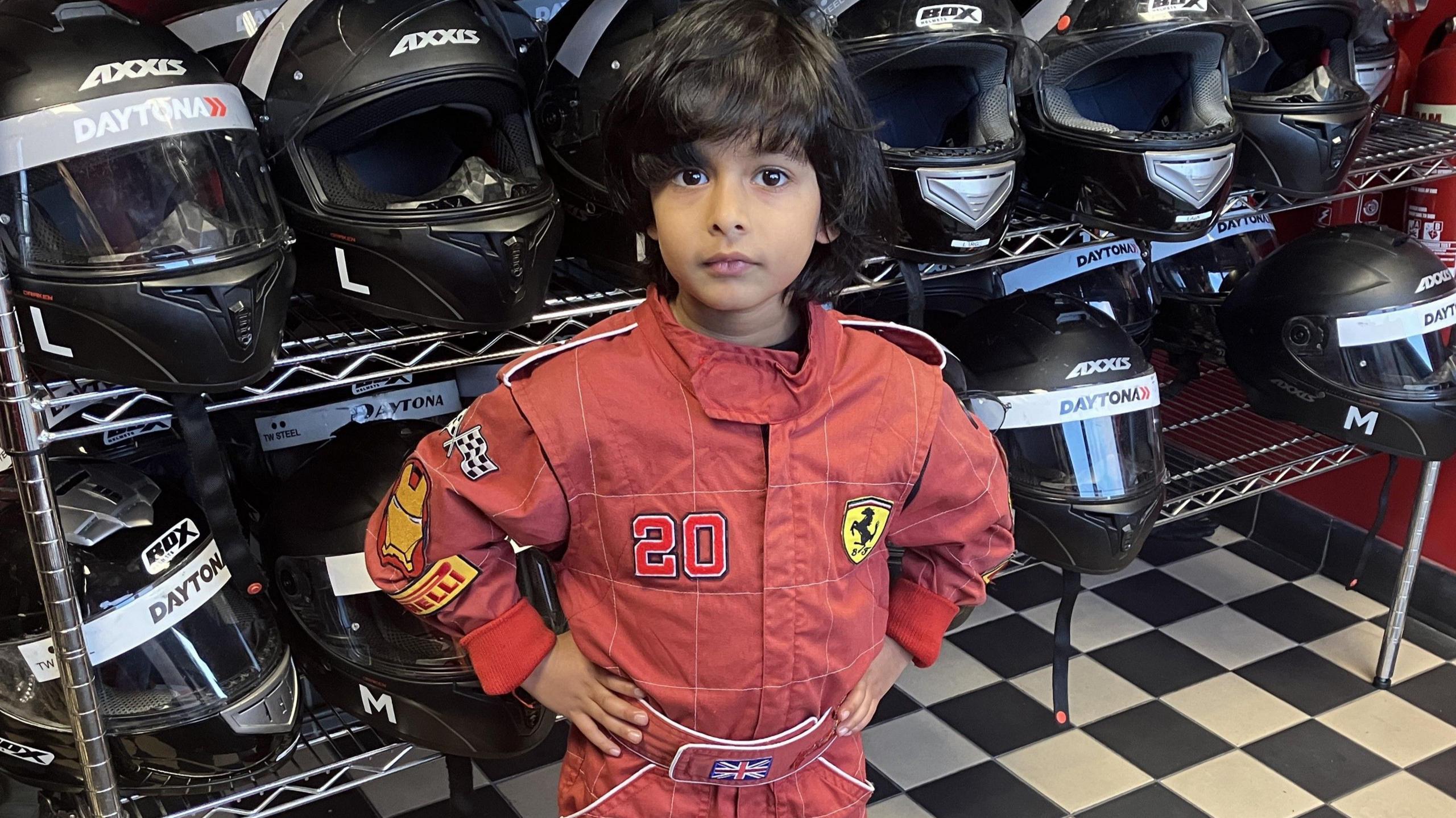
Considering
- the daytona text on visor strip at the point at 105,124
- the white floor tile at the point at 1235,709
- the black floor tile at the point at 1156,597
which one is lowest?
the black floor tile at the point at 1156,597

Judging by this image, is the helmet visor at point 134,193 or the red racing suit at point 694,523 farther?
the helmet visor at point 134,193

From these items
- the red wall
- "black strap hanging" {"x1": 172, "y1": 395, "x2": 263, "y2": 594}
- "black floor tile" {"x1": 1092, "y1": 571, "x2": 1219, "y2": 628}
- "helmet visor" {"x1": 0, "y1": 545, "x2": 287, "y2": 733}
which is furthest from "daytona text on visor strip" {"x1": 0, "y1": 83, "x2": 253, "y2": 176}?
the red wall

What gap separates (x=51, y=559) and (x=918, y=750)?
53.4 inches

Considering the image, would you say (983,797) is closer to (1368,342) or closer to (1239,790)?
(1239,790)

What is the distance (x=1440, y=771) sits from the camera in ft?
6.70

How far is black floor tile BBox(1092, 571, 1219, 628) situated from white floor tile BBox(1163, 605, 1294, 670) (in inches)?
0.9

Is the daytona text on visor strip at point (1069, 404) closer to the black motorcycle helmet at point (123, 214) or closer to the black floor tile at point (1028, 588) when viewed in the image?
the black floor tile at point (1028, 588)

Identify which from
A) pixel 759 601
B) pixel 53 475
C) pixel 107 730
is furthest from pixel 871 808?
pixel 53 475

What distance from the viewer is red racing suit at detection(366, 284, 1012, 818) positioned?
3.61 ft

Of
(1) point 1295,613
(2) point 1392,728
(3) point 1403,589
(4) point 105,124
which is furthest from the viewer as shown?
(1) point 1295,613

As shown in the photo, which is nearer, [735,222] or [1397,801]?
[735,222]

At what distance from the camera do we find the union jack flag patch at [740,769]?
45.8 inches

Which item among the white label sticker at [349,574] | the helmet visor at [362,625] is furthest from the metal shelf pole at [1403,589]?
the white label sticker at [349,574]

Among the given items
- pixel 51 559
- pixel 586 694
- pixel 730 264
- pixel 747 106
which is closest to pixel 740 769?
pixel 586 694
